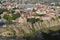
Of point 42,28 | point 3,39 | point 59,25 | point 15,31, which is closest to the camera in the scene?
point 3,39

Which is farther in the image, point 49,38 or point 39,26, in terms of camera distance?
point 39,26

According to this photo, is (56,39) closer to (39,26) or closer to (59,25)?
(39,26)

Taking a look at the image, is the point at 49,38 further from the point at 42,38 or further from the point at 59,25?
the point at 59,25

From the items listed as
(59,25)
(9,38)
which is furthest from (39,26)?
(9,38)

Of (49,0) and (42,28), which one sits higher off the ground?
(42,28)

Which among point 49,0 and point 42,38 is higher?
point 42,38

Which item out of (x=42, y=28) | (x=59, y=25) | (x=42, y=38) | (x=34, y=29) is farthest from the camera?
(x=59, y=25)

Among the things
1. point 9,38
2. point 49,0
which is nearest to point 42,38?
point 9,38

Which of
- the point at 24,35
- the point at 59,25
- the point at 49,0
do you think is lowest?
the point at 49,0

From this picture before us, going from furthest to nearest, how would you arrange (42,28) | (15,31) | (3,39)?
(42,28) → (15,31) → (3,39)
